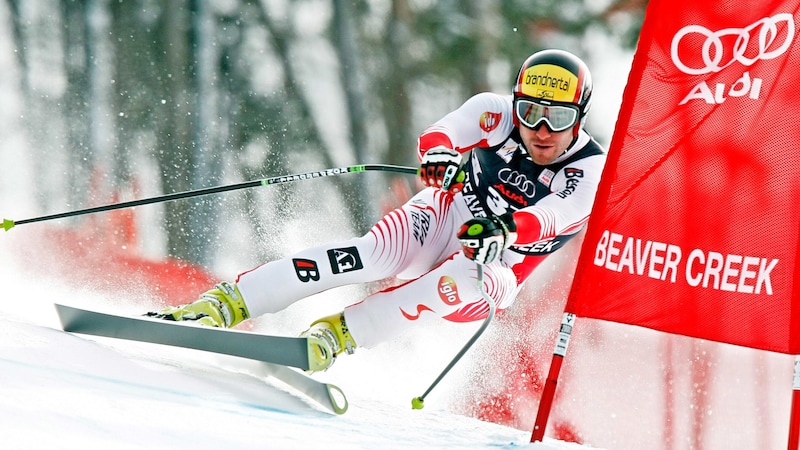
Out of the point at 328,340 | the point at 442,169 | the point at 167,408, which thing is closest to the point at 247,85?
the point at 442,169

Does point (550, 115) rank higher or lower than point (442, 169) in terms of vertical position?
higher

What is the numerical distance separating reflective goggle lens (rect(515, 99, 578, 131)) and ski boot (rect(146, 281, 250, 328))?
1.32m

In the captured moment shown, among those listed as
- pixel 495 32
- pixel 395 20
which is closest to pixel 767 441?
pixel 495 32

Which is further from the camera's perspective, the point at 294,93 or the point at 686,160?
the point at 294,93

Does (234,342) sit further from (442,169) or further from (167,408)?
(442,169)

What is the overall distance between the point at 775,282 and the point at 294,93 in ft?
31.8

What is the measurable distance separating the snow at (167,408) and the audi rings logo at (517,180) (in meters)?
0.95

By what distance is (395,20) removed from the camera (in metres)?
12.0

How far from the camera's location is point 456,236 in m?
3.67

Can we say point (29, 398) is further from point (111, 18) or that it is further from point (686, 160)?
point (111, 18)

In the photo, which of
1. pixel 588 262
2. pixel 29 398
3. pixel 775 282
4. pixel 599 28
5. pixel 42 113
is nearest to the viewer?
pixel 29 398

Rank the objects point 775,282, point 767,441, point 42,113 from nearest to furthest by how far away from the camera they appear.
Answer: point 775,282 → point 767,441 → point 42,113

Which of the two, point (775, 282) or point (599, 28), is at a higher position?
point (599, 28)

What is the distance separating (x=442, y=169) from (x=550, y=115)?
478 mm
